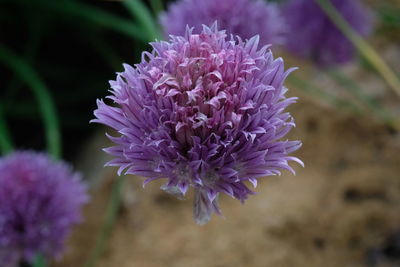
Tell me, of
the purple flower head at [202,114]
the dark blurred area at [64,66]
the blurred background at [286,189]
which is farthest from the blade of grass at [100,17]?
the purple flower head at [202,114]

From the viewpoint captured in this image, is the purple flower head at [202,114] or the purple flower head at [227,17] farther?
the purple flower head at [227,17]

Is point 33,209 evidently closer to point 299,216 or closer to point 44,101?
point 44,101

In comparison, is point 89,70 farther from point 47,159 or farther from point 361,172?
point 361,172

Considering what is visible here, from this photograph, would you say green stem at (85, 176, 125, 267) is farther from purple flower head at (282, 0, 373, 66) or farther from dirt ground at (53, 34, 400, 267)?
purple flower head at (282, 0, 373, 66)

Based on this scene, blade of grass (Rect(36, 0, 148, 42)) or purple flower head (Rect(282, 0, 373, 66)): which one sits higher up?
blade of grass (Rect(36, 0, 148, 42))

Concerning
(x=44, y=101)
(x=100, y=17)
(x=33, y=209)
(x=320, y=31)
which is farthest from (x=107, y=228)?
(x=320, y=31)

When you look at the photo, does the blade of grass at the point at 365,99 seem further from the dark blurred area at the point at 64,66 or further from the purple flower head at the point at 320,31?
the dark blurred area at the point at 64,66

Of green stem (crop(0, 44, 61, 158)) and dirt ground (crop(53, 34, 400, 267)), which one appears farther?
green stem (crop(0, 44, 61, 158))

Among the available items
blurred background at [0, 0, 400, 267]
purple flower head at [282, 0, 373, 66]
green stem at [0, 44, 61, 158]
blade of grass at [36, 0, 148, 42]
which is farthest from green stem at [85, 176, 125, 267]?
purple flower head at [282, 0, 373, 66]
